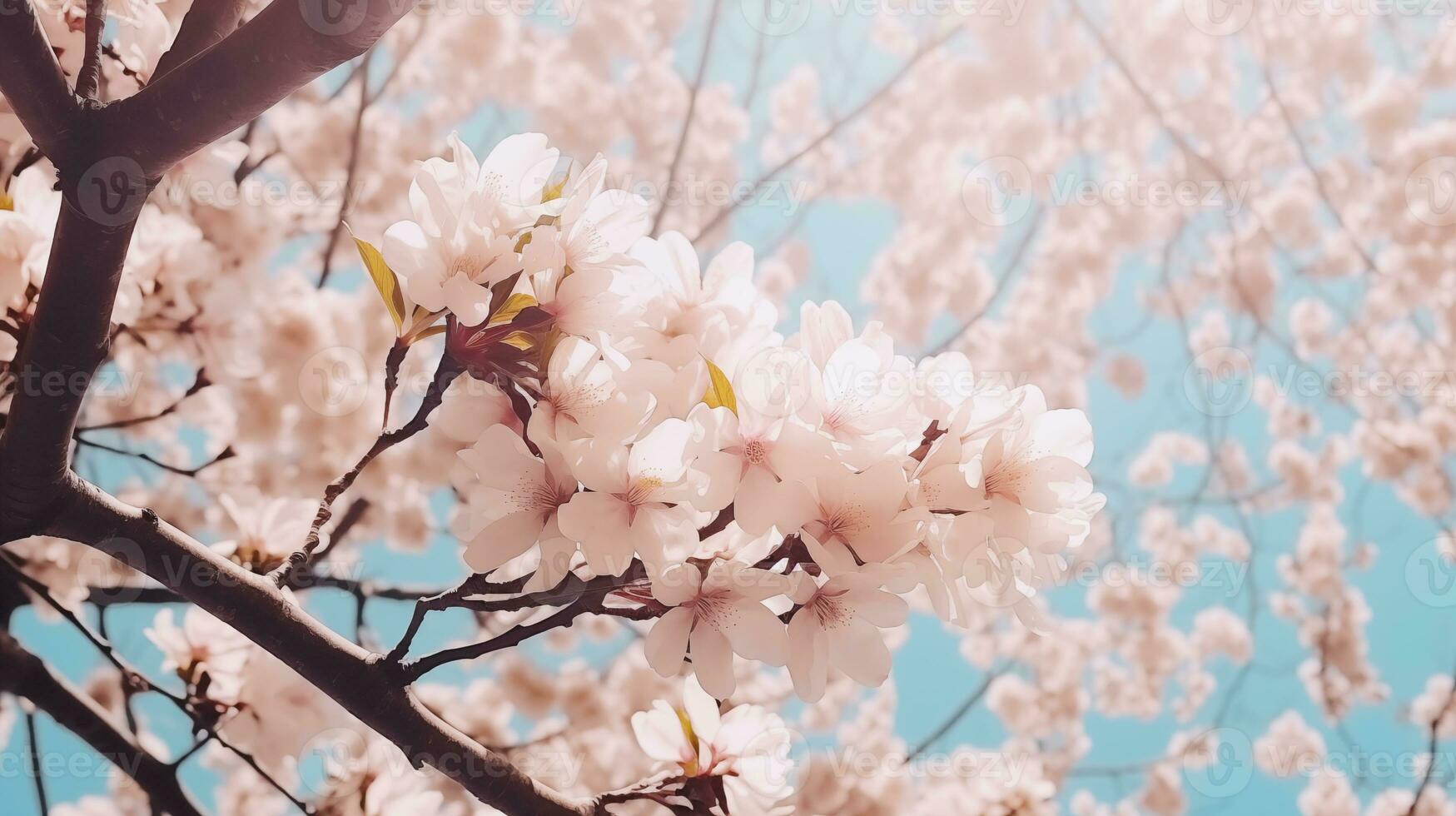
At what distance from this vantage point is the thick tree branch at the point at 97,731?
31.3 inches

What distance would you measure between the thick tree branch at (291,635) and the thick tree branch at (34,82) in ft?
0.83

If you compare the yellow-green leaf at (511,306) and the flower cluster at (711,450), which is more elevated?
the yellow-green leaf at (511,306)

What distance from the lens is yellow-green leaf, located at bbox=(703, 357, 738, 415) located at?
0.52m

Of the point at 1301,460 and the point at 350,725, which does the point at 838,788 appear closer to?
the point at 350,725

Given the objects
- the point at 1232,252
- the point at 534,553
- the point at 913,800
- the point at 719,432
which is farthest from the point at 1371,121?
the point at 719,432

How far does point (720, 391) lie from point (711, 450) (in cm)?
5

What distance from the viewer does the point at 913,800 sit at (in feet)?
8.04

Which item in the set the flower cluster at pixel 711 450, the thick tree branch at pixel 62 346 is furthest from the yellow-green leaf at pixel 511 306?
the thick tree branch at pixel 62 346

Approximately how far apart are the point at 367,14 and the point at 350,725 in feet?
2.72

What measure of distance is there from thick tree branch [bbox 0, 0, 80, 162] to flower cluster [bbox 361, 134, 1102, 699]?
0.21 meters

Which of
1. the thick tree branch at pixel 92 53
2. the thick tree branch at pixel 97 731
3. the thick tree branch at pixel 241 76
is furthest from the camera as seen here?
the thick tree branch at pixel 97 731

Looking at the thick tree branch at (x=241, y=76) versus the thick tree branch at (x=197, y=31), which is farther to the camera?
the thick tree branch at (x=197, y=31)

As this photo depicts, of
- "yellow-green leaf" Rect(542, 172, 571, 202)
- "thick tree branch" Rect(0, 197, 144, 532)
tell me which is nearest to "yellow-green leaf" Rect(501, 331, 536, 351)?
"yellow-green leaf" Rect(542, 172, 571, 202)

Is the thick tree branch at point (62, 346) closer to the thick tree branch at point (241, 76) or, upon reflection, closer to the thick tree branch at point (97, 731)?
the thick tree branch at point (241, 76)
